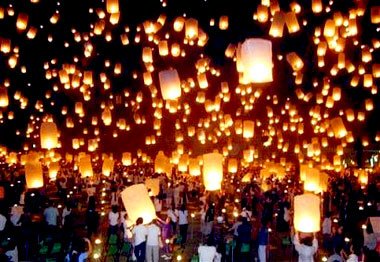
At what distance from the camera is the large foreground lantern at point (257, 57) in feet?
31.0

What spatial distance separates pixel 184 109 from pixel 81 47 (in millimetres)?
6732

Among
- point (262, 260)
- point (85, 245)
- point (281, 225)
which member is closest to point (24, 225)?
point (85, 245)

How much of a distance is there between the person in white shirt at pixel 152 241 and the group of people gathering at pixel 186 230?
0.06ft

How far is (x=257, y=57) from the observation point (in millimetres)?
9531

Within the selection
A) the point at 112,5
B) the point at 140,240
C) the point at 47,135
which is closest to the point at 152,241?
the point at 140,240

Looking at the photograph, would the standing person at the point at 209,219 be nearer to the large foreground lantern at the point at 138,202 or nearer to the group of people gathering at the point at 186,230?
the group of people gathering at the point at 186,230

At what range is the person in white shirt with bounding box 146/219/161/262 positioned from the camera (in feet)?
35.7

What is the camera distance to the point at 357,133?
91.9ft

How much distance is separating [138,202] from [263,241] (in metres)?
2.83

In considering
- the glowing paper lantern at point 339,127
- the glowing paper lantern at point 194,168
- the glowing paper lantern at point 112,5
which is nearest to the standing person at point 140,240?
the glowing paper lantern at point 112,5

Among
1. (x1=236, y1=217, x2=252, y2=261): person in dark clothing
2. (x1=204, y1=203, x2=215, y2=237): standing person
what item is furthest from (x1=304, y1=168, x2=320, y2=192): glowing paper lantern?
(x1=236, y1=217, x2=252, y2=261): person in dark clothing

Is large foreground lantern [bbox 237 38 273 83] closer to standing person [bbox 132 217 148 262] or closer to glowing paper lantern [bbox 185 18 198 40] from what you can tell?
standing person [bbox 132 217 148 262]

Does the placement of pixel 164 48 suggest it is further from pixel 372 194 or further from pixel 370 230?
pixel 370 230

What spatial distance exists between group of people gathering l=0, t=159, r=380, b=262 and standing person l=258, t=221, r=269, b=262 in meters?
0.02
